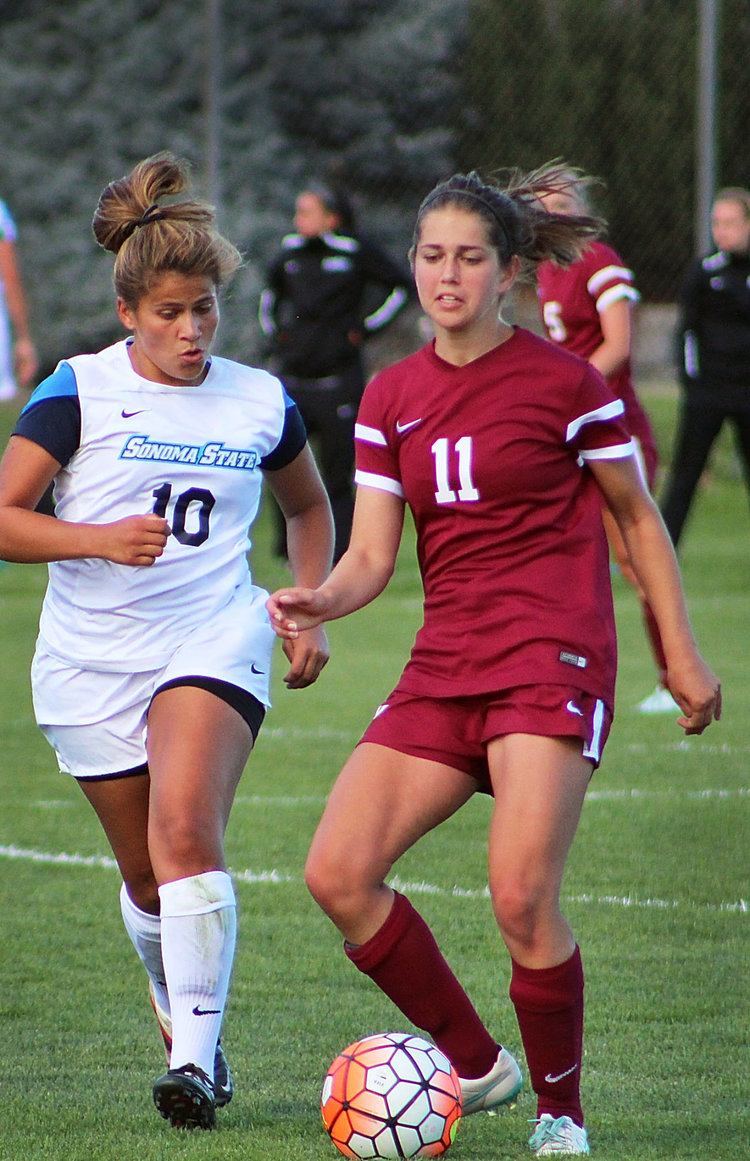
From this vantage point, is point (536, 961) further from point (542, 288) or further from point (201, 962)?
point (542, 288)

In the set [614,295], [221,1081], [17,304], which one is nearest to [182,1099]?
[221,1081]

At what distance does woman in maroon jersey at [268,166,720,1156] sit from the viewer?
3.36 metres

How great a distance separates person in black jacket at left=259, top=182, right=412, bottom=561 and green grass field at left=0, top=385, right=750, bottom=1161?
4.58 m

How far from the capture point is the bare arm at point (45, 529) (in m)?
3.56

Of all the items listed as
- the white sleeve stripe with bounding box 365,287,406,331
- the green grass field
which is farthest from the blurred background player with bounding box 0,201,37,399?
the white sleeve stripe with bounding box 365,287,406,331

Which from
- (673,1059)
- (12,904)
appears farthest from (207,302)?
(12,904)

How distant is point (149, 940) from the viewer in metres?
3.91

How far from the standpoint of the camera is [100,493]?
384cm

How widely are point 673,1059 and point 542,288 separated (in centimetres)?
488

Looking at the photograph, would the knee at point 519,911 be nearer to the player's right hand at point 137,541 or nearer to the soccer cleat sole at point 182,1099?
the soccer cleat sole at point 182,1099

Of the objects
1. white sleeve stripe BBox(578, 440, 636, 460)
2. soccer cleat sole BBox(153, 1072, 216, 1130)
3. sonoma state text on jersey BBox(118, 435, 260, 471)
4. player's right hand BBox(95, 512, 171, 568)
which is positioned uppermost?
white sleeve stripe BBox(578, 440, 636, 460)

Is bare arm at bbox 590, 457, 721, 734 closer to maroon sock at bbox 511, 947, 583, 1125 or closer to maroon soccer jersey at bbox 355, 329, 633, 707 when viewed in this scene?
maroon soccer jersey at bbox 355, 329, 633, 707

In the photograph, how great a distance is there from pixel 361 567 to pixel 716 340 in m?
7.32

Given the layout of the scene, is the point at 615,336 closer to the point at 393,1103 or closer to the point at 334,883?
the point at 334,883
